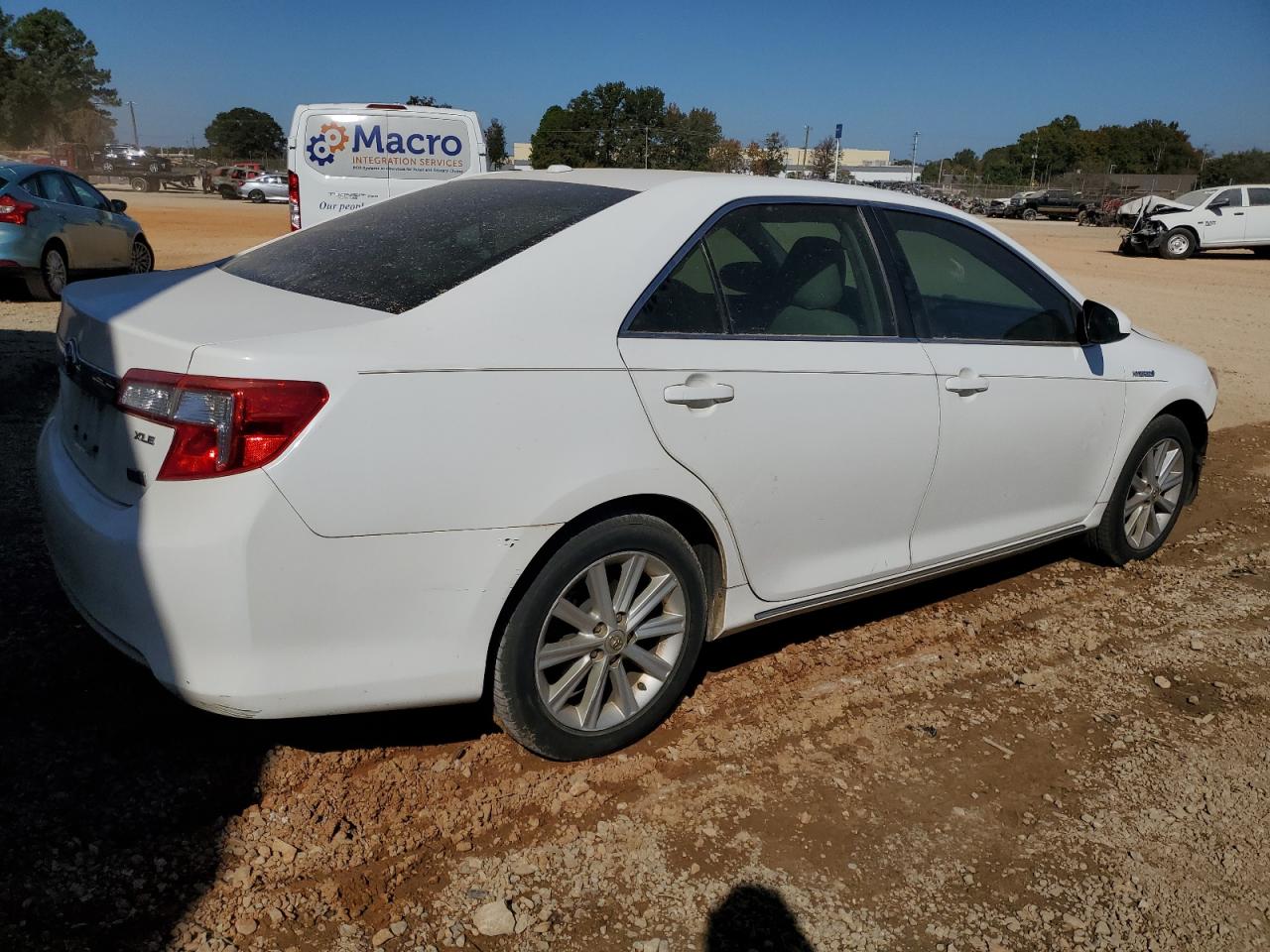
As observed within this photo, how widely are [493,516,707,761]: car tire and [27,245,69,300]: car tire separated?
11.0 m

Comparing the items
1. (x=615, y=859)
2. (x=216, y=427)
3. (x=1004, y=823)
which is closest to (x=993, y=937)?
(x=1004, y=823)

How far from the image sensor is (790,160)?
67.9m

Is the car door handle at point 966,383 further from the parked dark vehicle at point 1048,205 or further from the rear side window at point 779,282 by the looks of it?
the parked dark vehicle at point 1048,205

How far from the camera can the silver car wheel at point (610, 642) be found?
10.0 feet

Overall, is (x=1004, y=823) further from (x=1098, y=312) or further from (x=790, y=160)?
(x=790, y=160)

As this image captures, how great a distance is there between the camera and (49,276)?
39.2ft

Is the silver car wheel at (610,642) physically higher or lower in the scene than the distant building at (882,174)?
lower

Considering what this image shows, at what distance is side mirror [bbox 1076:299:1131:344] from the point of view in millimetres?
4477

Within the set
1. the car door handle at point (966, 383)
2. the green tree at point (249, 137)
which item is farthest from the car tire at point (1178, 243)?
the green tree at point (249, 137)

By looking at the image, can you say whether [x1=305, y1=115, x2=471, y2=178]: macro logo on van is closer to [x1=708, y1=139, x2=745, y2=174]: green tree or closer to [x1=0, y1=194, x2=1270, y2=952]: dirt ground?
[x1=0, y1=194, x2=1270, y2=952]: dirt ground

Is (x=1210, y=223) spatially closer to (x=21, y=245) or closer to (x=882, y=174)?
(x=21, y=245)

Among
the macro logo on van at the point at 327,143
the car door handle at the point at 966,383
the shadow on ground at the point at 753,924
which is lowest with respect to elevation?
the shadow on ground at the point at 753,924

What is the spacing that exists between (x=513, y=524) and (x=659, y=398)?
60 cm

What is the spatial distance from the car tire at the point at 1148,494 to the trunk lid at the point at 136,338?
12.3 feet
